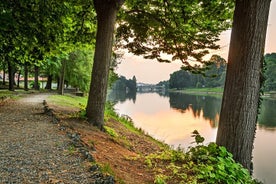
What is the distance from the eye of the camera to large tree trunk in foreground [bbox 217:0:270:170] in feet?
18.4

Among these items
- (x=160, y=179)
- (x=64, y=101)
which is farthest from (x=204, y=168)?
(x=64, y=101)

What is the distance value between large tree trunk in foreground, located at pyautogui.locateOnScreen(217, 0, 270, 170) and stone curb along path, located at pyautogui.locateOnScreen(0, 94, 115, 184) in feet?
9.48

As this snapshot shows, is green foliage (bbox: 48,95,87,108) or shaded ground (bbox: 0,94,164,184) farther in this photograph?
green foliage (bbox: 48,95,87,108)

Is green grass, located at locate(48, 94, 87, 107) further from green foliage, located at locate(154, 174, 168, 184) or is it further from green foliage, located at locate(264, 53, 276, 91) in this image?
green foliage, located at locate(264, 53, 276, 91)

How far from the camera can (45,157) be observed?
5.65 meters

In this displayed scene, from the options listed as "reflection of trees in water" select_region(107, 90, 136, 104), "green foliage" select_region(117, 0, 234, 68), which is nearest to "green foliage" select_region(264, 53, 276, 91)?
"reflection of trees in water" select_region(107, 90, 136, 104)

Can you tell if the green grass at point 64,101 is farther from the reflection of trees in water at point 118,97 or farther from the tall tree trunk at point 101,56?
the reflection of trees in water at point 118,97

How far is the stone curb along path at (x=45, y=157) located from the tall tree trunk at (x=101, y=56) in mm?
2077

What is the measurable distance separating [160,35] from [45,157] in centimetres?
895

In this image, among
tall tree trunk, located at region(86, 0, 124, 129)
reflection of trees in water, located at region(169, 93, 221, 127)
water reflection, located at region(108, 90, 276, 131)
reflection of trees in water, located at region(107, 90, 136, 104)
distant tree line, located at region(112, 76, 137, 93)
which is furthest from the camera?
distant tree line, located at region(112, 76, 137, 93)

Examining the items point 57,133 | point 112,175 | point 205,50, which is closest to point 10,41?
point 57,133

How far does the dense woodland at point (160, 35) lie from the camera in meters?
5.66

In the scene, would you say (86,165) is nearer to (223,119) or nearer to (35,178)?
(35,178)

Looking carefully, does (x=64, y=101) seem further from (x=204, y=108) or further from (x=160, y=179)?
(x=204, y=108)
